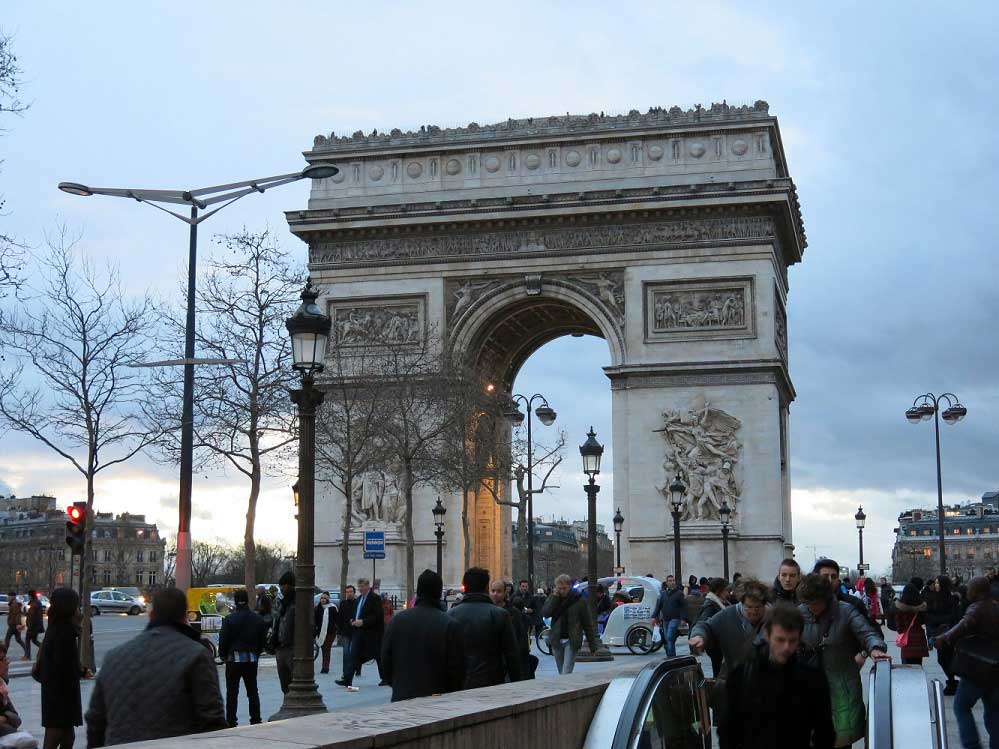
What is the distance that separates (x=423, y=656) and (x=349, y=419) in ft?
91.9

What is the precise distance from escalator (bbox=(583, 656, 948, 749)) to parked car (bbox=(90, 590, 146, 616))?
61.8 m

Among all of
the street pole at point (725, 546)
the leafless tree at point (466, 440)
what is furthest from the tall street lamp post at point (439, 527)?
the street pole at point (725, 546)

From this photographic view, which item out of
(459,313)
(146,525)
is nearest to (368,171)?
(459,313)

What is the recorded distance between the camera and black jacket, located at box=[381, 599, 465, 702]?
9.56 m

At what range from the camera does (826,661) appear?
856 centimetres

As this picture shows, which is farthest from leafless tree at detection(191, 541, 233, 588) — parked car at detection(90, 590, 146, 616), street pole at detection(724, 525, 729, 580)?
street pole at detection(724, 525, 729, 580)

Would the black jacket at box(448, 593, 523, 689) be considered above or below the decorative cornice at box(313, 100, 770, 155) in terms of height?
below

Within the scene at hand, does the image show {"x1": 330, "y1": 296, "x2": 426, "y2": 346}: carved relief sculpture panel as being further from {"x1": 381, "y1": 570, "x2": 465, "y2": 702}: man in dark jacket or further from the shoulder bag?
{"x1": 381, "y1": 570, "x2": 465, "y2": 702}: man in dark jacket

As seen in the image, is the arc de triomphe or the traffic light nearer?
the traffic light

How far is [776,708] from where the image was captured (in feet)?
21.2

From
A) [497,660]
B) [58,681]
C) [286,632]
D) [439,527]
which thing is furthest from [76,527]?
[439,527]

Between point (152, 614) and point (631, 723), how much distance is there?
230 cm

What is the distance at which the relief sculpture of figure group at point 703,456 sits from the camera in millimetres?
43625

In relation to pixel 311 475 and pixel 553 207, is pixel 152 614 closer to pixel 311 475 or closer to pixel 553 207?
pixel 311 475
